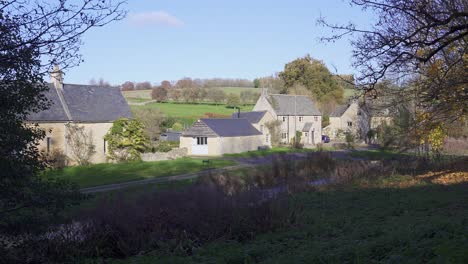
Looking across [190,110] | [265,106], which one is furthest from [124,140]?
[190,110]

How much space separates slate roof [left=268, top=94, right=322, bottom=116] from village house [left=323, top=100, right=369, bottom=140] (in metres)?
5.86

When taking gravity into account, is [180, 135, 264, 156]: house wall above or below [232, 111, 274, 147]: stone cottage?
below

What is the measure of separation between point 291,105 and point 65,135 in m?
35.9

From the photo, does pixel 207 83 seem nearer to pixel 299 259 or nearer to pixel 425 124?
pixel 425 124

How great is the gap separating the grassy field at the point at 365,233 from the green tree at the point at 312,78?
6406 centimetres

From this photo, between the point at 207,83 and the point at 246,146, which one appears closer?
the point at 246,146

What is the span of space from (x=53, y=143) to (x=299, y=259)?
33145 millimetres

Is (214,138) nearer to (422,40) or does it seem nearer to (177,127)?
(177,127)

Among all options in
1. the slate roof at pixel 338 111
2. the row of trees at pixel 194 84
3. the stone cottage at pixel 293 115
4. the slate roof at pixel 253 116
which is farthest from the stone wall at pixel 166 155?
the row of trees at pixel 194 84

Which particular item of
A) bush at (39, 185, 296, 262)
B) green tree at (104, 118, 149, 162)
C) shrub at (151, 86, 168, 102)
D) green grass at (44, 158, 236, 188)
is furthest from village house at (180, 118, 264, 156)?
shrub at (151, 86, 168, 102)

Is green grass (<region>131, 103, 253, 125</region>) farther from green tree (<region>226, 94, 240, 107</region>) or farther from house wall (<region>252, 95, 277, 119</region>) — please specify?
house wall (<region>252, 95, 277, 119</region>)

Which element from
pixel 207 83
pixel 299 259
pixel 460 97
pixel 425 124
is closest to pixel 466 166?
pixel 425 124

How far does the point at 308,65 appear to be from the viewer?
3238 inches

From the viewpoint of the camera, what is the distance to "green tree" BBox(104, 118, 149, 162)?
1576 inches
